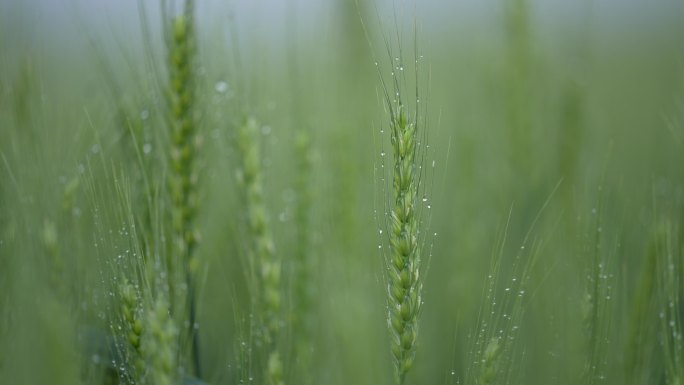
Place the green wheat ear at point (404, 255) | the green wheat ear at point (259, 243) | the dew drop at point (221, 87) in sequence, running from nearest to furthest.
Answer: the green wheat ear at point (404, 255) < the green wheat ear at point (259, 243) < the dew drop at point (221, 87)

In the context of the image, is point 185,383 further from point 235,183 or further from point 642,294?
point 642,294

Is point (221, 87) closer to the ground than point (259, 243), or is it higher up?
higher up

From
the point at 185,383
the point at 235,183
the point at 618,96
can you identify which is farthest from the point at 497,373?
the point at 618,96

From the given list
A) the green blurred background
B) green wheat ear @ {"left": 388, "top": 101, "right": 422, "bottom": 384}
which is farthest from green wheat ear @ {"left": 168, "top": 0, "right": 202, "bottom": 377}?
green wheat ear @ {"left": 388, "top": 101, "right": 422, "bottom": 384}

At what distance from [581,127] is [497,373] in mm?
1001

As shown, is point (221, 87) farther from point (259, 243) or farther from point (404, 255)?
point (404, 255)

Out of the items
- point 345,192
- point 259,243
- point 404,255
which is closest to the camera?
point 404,255

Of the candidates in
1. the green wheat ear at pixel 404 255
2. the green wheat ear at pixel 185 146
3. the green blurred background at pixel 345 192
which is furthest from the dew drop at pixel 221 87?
the green wheat ear at pixel 404 255

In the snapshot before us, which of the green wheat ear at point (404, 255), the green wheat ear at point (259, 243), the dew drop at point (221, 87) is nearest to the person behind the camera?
the green wheat ear at point (404, 255)

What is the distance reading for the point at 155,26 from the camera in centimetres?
135

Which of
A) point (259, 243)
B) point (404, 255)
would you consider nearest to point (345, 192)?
point (259, 243)

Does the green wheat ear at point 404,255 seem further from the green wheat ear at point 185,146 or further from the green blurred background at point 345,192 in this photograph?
the green wheat ear at point 185,146

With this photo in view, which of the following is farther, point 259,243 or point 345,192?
point 345,192

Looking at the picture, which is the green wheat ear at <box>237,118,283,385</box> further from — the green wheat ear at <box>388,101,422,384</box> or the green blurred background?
the green wheat ear at <box>388,101,422,384</box>
